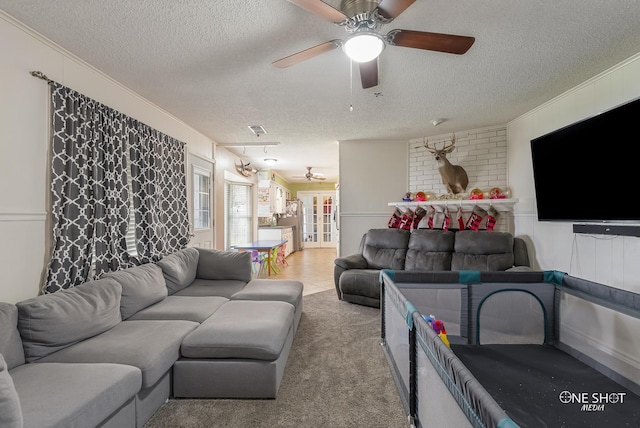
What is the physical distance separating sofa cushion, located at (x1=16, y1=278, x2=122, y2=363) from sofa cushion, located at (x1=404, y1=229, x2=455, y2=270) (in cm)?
326

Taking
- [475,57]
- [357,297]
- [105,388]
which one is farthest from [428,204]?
[105,388]

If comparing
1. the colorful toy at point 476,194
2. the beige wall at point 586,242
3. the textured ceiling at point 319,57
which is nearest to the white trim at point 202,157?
the textured ceiling at point 319,57

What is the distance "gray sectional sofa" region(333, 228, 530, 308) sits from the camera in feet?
11.6

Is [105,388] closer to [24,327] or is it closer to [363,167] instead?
[24,327]

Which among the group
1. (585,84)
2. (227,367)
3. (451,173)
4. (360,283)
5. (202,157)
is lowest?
(227,367)

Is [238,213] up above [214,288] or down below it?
above

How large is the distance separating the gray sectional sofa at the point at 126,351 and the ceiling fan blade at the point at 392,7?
80.2 inches

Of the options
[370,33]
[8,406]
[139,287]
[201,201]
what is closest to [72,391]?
[8,406]

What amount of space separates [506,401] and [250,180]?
20.9ft

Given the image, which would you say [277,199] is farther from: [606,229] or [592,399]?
[592,399]

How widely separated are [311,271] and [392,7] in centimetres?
531

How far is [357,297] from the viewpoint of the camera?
3846 mm

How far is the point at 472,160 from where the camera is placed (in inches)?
174

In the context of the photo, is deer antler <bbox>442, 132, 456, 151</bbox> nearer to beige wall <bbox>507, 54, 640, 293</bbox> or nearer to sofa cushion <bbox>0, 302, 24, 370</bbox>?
beige wall <bbox>507, 54, 640, 293</bbox>
